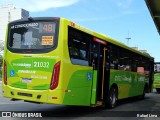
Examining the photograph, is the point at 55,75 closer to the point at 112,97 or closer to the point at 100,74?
the point at 100,74

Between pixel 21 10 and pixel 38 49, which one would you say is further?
pixel 21 10

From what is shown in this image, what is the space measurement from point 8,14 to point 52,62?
93355 millimetres

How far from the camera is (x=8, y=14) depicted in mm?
100688

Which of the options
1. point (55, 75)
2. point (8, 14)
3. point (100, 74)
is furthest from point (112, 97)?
point (8, 14)

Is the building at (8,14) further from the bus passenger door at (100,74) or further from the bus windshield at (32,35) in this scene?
the bus windshield at (32,35)

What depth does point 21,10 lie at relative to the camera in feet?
318

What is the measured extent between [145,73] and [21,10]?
260 ft

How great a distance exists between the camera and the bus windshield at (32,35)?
35.0 feet

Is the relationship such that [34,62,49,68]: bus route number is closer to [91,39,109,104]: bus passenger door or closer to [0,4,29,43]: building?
[91,39,109,104]: bus passenger door

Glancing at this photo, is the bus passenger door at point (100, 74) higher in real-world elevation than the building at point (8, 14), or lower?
lower

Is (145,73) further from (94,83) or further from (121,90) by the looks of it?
(94,83)

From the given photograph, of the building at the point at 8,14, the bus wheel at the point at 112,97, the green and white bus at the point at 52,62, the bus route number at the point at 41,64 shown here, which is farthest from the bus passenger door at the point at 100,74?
the building at the point at 8,14

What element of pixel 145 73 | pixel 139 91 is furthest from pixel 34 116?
pixel 145 73

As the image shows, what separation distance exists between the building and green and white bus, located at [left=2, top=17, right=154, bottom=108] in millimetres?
87403
